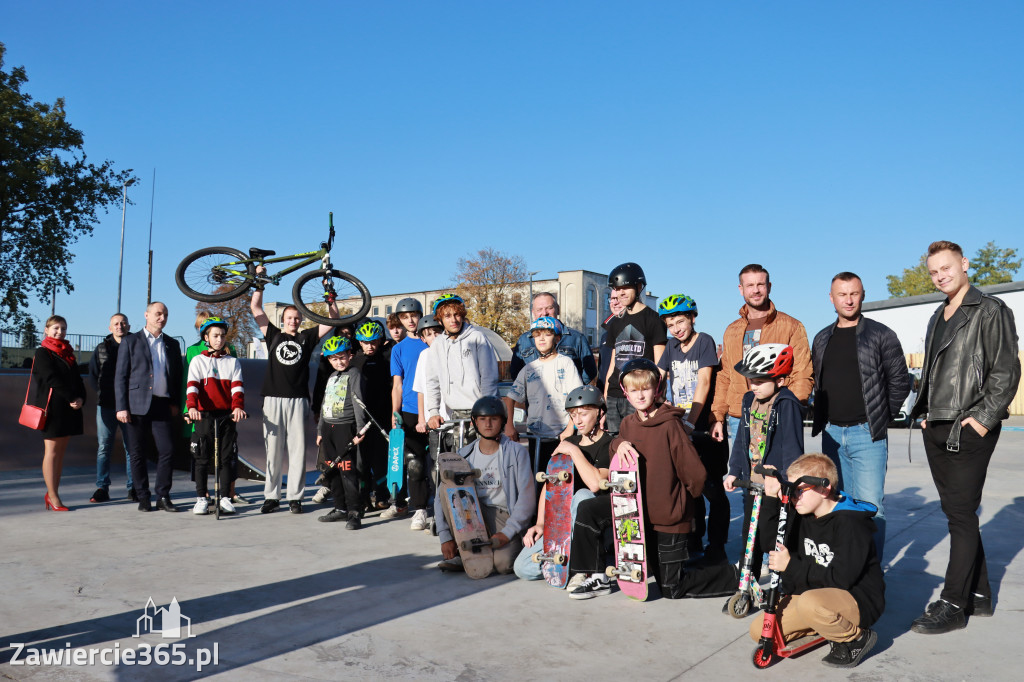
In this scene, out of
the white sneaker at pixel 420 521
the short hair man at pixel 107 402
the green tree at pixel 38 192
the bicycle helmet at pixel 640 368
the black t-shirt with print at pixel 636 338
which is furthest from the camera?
the green tree at pixel 38 192

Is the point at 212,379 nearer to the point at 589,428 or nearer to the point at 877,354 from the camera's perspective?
the point at 589,428

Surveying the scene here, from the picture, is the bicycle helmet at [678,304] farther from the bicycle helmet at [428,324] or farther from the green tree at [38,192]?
the green tree at [38,192]

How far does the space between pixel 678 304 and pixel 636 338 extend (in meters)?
0.48

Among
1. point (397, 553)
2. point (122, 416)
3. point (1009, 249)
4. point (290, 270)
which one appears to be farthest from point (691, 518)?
point (1009, 249)

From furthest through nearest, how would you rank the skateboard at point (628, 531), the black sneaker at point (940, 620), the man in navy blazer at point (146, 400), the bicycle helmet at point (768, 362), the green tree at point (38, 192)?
1. the green tree at point (38, 192)
2. the man in navy blazer at point (146, 400)
3. the skateboard at point (628, 531)
4. the bicycle helmet at point (768, 362)
5. the black sneaker at point (940, 620)

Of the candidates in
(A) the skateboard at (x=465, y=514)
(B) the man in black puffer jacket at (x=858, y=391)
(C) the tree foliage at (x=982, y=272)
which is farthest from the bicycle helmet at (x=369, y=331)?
(C) the tree foliage at (x=982, y=272)

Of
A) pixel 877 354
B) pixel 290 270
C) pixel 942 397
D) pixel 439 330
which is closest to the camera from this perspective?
pixel 942 397

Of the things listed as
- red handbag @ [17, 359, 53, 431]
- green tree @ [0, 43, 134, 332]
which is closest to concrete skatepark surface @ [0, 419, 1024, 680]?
red handbag @ [17, 359, 53, 431]

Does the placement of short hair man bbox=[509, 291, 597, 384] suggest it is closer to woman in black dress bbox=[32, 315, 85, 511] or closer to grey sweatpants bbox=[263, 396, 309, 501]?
grey sweatpants bbox=[263, 396, 309, 501]

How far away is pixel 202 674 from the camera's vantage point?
345 centimetres

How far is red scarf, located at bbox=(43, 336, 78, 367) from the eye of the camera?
7.81 meters

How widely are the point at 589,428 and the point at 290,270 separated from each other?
603 cm

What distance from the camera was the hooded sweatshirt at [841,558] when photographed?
3.69 m

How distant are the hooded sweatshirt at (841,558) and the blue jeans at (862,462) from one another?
836 mm
